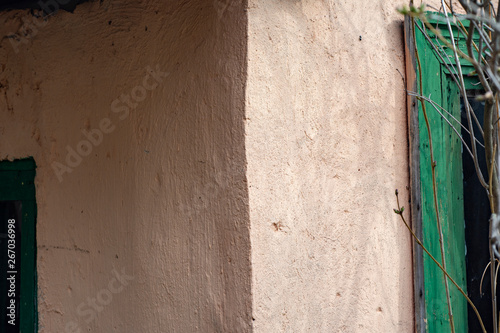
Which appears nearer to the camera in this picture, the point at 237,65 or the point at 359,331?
the point at 237,65

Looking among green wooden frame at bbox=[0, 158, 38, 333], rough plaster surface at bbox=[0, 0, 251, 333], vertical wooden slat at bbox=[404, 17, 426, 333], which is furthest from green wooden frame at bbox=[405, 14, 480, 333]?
green wooden frame at bbox=[0, 158, 38, 333]

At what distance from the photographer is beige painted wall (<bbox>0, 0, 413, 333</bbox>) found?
7.56ft

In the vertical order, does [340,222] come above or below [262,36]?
below

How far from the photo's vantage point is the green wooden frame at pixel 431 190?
108 inches

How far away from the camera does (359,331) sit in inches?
100

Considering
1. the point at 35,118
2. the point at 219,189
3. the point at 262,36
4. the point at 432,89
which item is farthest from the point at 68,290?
the point at 432,89

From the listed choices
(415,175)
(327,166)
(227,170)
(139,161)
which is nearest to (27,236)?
(139,161)

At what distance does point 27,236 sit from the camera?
3.15 m

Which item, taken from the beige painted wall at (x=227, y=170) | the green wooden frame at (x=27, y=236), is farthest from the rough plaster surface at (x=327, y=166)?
the green wooden frame at (x=27, y=236)

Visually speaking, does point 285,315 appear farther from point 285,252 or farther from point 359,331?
point 359,331

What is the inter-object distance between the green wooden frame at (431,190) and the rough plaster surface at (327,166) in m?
0.05

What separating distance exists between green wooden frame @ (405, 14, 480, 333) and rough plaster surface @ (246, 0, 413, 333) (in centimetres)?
5

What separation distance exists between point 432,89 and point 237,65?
1.03 metres

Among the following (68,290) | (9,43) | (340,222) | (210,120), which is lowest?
(68,290)
